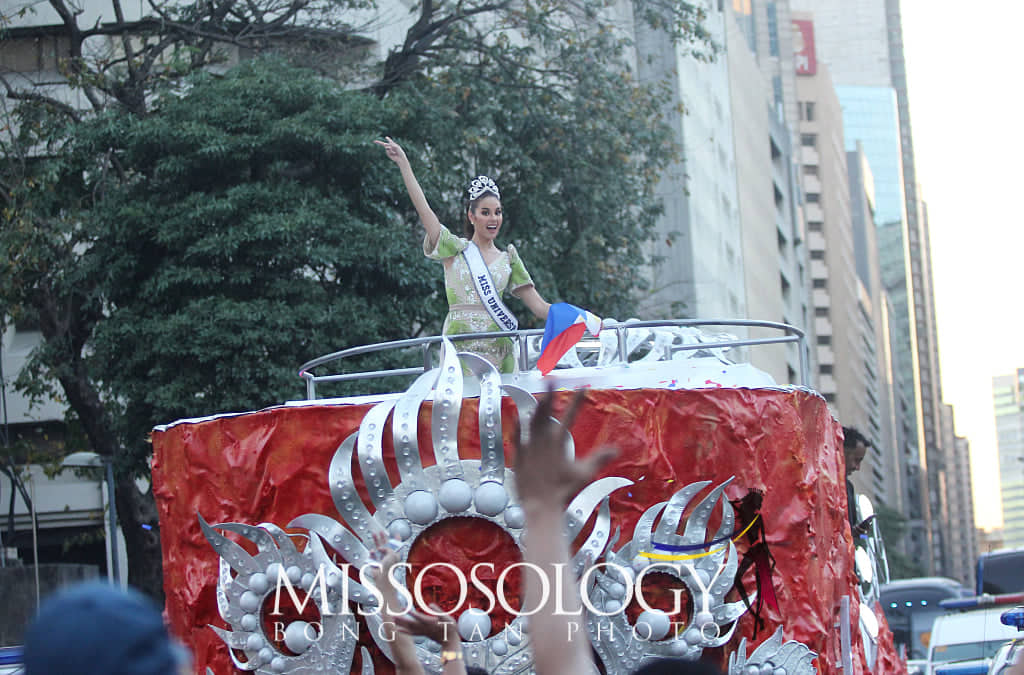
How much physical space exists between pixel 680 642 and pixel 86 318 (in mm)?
11153

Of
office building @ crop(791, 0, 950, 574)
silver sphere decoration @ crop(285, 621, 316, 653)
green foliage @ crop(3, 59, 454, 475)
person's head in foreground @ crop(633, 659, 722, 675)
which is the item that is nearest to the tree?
green foliage @ crop(3, 59, 454, 475)

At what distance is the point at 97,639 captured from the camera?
7.55 ft

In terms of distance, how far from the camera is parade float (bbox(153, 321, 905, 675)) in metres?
7.75

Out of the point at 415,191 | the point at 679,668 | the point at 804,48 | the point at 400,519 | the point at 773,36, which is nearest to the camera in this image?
the point at 679,668

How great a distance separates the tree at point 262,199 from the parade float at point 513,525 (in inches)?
271

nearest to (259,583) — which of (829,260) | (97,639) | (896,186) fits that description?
(97,639)

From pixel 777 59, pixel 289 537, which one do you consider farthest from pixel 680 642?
pixel 777 59

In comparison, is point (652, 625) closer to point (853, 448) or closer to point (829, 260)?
point (853, 448)

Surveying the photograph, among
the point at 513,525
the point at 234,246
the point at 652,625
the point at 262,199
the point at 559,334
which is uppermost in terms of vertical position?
the point at 262,199

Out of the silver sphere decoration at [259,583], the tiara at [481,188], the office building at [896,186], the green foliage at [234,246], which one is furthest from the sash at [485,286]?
the office building at [896,186]

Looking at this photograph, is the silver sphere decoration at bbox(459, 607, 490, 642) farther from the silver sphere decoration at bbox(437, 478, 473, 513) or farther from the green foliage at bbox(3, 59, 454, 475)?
the green foliage at bbox(3, 59, 454, 475)

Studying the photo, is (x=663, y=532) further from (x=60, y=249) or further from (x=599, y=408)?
(x=60, y=249)

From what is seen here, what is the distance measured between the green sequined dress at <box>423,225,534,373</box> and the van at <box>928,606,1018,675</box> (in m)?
8.78

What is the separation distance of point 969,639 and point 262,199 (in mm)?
9598
